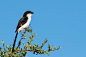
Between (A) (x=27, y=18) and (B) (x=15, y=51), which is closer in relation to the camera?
(B) (x=15, y=51)

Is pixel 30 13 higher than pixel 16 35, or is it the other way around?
pixel 30 13

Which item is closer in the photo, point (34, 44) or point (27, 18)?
point (34, 44)

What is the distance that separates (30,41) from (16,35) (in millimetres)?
974

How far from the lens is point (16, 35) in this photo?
257 inches

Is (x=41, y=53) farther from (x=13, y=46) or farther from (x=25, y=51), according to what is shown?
(x=13, y=46)

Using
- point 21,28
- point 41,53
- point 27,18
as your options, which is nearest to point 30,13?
point 27,18

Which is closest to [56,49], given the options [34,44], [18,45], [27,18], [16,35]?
[34,44]

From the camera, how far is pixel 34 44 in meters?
5.93

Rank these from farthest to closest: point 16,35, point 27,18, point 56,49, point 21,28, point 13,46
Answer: point 27,18 < point 21,28 < point 16,35 < point 13,46 < point 56,49

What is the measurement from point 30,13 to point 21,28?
143 centimetres

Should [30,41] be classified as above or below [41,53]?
above

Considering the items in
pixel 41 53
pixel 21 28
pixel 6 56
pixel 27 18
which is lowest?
pixel 6 56

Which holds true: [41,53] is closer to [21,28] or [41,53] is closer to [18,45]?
[18,45]

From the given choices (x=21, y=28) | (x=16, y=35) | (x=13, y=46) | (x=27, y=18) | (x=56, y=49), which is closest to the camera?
(x=56, y=49)
